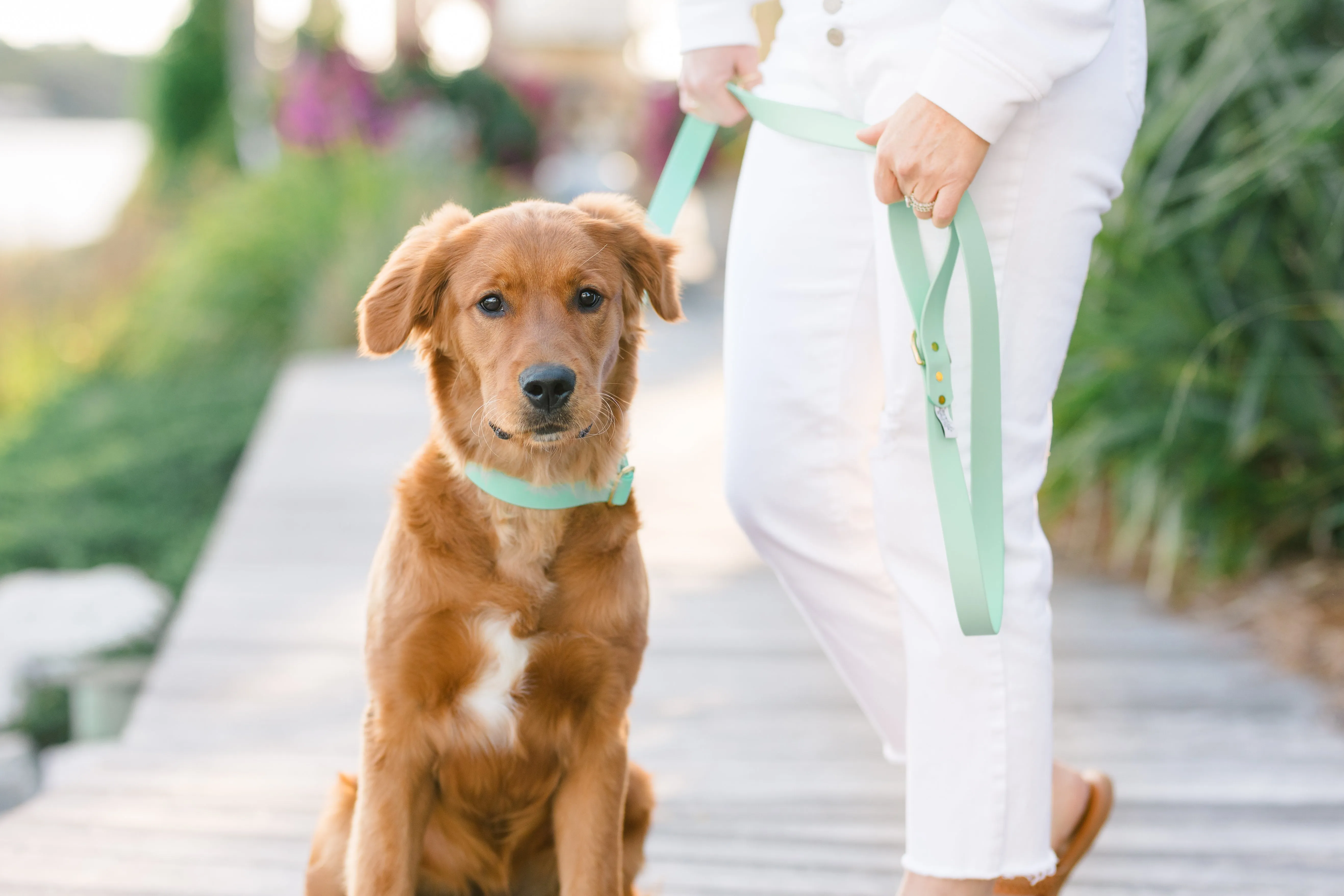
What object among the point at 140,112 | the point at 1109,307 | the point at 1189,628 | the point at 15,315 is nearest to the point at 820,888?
the point at 1189,628

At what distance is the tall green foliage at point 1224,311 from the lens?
331 centimetres

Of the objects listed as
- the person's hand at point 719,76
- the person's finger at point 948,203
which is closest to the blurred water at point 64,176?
the person's hand at point 719,76

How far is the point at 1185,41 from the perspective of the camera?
3551 millimetres

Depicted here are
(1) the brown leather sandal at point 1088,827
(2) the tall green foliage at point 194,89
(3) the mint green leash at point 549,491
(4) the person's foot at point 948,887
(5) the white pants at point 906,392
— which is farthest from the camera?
(2) the tall green foliage at point 194,89

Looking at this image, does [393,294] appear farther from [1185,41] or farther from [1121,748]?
[1185,41]

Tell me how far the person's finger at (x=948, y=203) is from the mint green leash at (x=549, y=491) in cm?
54

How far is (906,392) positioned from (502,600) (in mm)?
574

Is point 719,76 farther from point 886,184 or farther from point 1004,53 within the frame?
point 1004,53

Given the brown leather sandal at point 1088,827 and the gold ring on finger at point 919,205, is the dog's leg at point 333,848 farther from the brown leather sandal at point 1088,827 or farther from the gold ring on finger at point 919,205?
the gold ring on finger at point 919,205

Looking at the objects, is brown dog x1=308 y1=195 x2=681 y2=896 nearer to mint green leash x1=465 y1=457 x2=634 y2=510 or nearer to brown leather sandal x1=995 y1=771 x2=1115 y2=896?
mint green leash x1=465 y1=457 x2=634 y2=510

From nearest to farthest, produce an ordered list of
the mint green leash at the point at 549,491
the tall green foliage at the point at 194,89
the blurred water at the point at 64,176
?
the mint green leash at the point at 549,491 < the blurred water at the point at 64,176 < the tall green foliage at the point at 194,89

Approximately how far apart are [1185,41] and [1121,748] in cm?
216

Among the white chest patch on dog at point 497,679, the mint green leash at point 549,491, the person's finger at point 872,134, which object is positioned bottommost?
the white chest patch on dog at point 497,679

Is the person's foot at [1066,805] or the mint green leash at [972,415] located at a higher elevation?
the mint green leash at [972,415]
